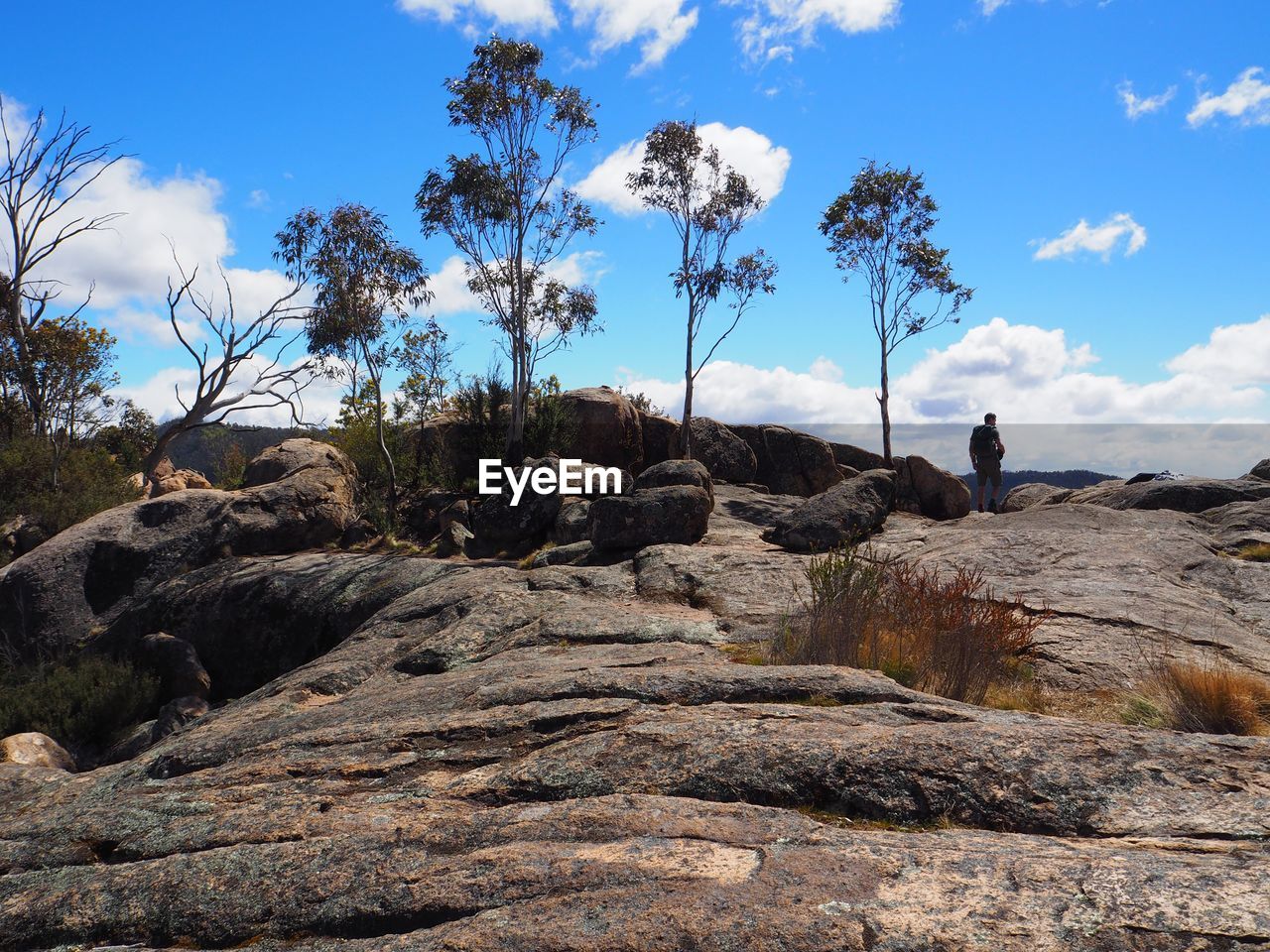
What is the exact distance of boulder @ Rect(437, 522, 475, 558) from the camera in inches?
732

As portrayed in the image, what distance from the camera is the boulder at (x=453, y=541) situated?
732 inches

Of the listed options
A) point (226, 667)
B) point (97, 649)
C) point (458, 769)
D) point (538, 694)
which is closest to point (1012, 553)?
point (538, 694)

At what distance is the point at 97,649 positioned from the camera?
54.6 feet

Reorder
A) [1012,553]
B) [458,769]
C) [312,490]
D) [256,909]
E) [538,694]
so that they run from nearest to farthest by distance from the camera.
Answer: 1. [256,909]
2. [458,769]
3. [538,694]
4. [1012,553]
5. [312,490]

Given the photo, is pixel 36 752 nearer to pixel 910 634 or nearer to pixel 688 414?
pixel 910 634

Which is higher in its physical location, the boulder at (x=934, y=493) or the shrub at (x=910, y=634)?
the boulder at (x=934, y=493)

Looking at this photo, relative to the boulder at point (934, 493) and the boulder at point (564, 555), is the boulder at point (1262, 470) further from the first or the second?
the boulder at point (564, 555)

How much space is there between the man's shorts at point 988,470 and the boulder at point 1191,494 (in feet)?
10.3

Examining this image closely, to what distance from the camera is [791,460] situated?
86.9 ft

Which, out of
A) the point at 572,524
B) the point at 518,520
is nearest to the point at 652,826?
the point at 572,524

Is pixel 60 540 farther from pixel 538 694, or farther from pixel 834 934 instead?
pixel 834 934

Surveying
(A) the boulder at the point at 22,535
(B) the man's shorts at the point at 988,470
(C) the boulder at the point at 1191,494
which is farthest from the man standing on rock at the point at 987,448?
(A) the boulder at the point at 22,535

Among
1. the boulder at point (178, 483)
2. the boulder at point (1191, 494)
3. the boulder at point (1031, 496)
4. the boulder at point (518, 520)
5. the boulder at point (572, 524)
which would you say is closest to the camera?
the boulder at point (572, 524)

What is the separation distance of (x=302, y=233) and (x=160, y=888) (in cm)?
2187
